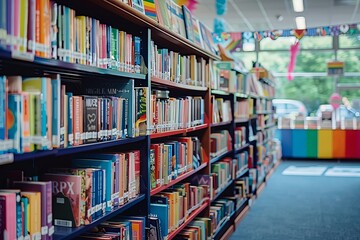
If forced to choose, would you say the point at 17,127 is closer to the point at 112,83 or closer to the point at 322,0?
the point at 112,83

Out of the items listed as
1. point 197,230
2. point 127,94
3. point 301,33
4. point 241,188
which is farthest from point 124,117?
point 301,33

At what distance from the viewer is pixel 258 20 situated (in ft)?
34.1

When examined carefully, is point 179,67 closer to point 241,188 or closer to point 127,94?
point 127,94

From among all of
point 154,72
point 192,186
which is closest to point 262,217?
point 192,186

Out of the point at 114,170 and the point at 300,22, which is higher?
the point at 300,22

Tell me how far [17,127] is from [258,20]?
31.0 feet

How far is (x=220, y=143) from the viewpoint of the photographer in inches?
185

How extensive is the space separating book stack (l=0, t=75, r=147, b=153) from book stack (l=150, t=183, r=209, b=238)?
83cm

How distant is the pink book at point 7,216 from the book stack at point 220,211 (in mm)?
2793

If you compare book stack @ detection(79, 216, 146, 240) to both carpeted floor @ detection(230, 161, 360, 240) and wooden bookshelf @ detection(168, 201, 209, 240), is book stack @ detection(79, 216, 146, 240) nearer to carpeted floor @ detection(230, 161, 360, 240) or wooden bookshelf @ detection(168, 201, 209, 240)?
wooden bookshelf @ detection(168, 201, 209, 240)

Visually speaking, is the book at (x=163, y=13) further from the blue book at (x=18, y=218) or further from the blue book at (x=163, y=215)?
the blue book at (x=18, y=218)

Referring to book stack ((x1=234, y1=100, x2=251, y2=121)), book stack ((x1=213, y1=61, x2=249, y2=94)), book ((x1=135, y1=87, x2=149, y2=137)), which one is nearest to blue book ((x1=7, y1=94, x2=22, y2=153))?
book ((x1=135, y1=87, x2=149, y2=137))

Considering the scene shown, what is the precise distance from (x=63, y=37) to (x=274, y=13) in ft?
27.6

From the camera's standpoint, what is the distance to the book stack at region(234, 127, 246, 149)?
5508mm
